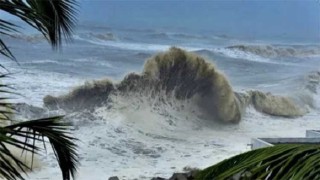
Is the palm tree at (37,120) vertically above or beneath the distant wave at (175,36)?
beneath

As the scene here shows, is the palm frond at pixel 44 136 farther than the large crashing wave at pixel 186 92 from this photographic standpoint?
No

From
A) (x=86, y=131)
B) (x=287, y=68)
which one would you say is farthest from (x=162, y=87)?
(x=287, y=68)

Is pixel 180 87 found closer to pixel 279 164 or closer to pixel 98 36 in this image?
pixel 98 36

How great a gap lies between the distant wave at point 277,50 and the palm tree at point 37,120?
85.4 feet

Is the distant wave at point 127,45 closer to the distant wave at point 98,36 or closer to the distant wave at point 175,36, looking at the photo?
the distant wave at point 98,36

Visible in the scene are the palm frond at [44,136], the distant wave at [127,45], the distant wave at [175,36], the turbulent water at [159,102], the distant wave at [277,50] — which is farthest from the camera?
the distant wave at [175,36]

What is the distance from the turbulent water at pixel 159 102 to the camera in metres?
15.1

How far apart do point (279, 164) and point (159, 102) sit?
18377 mm

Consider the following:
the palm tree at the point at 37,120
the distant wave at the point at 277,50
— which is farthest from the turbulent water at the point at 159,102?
the palm tree at the point at 37,120

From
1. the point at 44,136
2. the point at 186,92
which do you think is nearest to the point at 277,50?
the point at 186,92

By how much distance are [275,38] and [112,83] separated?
15.3 m

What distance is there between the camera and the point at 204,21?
35.7 meters

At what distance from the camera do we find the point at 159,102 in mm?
19266

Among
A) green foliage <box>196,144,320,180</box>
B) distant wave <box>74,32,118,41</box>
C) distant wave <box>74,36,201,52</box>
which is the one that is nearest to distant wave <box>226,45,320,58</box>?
Result: distant wave <box>74,36,201,52</box>
